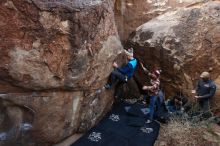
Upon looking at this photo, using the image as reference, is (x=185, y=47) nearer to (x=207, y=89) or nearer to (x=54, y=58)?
(x=207, y=89)

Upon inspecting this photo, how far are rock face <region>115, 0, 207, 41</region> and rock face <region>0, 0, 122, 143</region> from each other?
2.77 metres

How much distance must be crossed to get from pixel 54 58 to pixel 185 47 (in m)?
3.12

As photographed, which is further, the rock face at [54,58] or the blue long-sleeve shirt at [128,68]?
the blue long-sleeve shirt at [128,68]

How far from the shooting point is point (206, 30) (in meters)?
7.92

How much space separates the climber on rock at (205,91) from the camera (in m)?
7.40

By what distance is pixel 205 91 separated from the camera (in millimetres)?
7426

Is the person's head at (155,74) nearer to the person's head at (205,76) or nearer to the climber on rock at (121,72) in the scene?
the climber on rock at (121,72)

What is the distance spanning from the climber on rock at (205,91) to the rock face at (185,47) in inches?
14.1

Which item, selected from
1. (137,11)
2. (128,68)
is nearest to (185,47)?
(128,68)

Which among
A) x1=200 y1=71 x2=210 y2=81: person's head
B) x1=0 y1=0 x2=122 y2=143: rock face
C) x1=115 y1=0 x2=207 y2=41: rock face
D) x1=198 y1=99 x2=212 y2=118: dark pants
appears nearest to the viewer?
x1=0 y1=0 x2=122 y2=143: rock face

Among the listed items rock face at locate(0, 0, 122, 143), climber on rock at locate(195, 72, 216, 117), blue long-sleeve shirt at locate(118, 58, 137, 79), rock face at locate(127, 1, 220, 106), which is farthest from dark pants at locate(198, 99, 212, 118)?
rock face at locate(0, 0, 122, 143)

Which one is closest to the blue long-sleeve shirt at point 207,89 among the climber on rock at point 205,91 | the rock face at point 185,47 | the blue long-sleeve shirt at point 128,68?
the climber on rock at point 205,91

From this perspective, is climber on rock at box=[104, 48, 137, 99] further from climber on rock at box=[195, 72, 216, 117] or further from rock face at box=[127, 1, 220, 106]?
climber on rock at box=[195, 72, 216, 117]

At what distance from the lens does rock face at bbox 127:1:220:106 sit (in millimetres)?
7852
